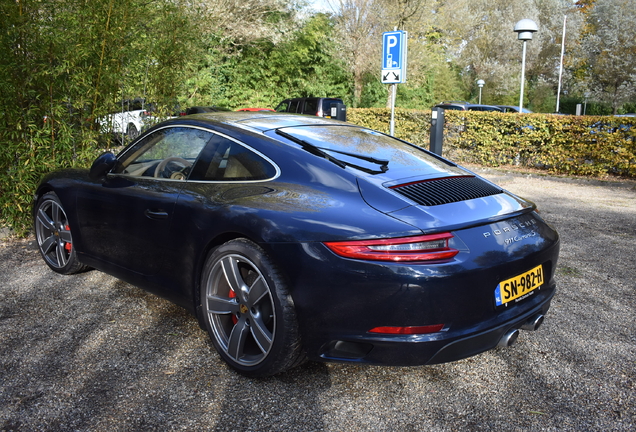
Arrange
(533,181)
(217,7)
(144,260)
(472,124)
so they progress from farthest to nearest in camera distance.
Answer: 1. (217,7)
2. (472,124)
3. (533,181)
4. (144,260)

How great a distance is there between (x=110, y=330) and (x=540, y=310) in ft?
8.66

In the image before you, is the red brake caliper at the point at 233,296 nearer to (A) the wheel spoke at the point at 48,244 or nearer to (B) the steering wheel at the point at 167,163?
(B) the steering wheel at the point at 167,163

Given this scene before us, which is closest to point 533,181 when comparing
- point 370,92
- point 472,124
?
point 472,124

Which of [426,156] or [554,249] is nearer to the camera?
[554,249]

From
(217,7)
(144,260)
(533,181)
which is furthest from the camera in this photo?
(217,7)

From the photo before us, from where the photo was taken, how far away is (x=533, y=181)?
38.7 ft

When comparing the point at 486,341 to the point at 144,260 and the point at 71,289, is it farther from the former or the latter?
the point at 71,289

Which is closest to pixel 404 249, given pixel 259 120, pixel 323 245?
pixel 323 245

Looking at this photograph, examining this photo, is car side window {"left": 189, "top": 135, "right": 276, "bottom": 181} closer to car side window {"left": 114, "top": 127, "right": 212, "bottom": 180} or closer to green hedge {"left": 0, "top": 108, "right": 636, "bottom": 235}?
car side window {"left": 114, "top": 127, "right": 212, "bottom": 180}

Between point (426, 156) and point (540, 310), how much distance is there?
129 centimetres

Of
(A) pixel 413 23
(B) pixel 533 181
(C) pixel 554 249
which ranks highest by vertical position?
(A) pixel 413 23

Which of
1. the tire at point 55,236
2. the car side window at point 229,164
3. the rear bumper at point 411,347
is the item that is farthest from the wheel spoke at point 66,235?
the rear bumper at point 411,347

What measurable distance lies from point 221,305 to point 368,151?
4.19 feet

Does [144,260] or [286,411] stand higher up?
[144,260]
